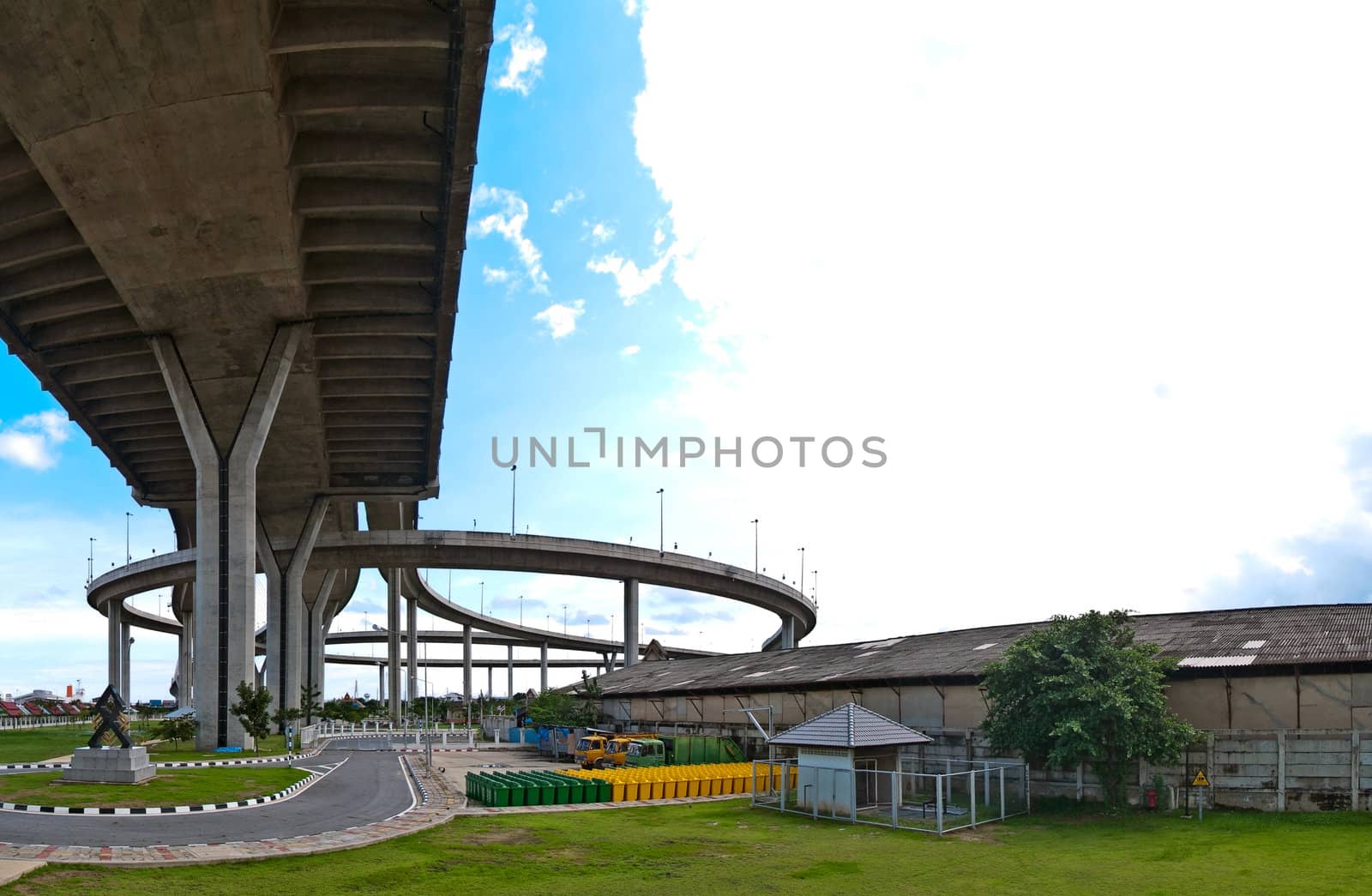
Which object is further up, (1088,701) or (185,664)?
(1088,701)

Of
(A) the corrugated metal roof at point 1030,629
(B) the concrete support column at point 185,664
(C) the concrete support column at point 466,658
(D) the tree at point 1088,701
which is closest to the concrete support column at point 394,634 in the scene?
(C) the concrete support column at point 466,658

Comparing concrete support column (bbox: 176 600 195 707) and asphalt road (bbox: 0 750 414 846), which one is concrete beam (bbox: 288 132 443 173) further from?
concrete support column (bbox: 176 600 195 707)

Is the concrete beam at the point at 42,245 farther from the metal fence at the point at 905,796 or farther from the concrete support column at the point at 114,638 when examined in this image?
the concrete support column at the point at 114,638

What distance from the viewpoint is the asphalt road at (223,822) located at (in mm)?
23438

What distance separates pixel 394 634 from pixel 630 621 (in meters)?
47.5

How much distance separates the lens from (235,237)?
44.6m

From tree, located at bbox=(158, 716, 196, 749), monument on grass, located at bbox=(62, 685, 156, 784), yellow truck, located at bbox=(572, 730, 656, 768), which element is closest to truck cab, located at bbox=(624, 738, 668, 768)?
yellow truck, located at bbox=(572, 730, 656, 768)

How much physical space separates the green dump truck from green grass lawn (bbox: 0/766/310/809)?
15.9 meters

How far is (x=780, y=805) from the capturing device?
1340 inches

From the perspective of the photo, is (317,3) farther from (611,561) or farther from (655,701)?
(611,561)

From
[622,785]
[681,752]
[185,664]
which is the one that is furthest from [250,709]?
[185,664]

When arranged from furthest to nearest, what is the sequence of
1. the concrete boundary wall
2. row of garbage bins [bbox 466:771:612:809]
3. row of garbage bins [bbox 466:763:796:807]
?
row of garbage bins [bbox 466:763:796:807], row of garbage bins [bbox 466:771:612:809], the concrete boundary wall

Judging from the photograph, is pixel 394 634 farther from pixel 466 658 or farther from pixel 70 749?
pixel 70 749

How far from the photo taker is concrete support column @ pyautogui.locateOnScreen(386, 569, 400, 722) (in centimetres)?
12212
